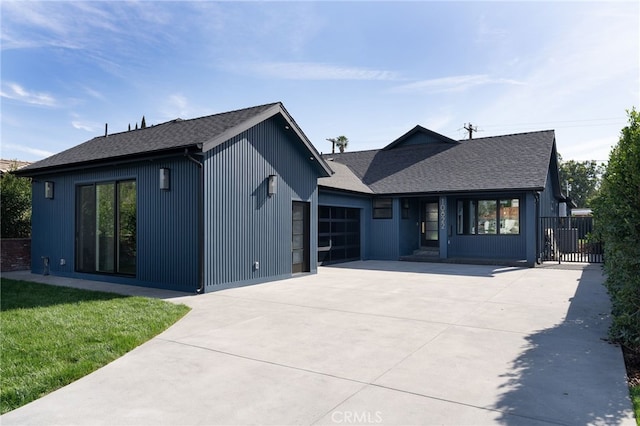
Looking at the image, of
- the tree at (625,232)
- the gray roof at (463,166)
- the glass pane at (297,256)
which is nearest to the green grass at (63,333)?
the glass pane at (297,256)

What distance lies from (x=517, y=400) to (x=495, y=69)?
43.8ft

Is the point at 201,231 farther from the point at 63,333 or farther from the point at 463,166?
the point at 463,166

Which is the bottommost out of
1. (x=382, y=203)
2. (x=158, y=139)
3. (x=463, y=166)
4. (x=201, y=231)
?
(x=201, y=231)

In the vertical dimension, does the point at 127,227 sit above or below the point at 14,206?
below

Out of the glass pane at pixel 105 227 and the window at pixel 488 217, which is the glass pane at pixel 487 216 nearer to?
the window at pixel 488 217

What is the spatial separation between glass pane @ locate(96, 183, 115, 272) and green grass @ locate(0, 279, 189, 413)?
2.04 m

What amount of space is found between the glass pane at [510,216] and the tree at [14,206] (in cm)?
1754

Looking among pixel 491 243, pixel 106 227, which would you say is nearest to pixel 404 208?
pixel 491 243

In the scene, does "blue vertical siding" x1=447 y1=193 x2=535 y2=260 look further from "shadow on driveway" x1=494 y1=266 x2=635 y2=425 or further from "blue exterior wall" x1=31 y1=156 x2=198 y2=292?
"blue exterior wall" x1=31 y1=156 x2=198 y2=292

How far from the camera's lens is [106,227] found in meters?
10.4

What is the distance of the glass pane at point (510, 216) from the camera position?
51.7 ft

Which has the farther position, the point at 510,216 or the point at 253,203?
the point at 510,216

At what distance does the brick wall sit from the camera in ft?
41.0

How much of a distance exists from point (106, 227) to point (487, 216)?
45.1 feet
